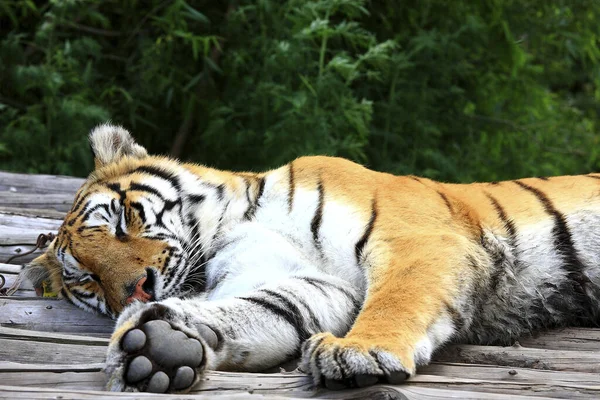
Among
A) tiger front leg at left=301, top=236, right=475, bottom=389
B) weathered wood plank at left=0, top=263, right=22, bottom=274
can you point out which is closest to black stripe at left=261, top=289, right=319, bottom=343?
tiger front leg at left=301, top=236, right=475, bottom=389

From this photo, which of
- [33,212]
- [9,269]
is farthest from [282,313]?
[33,212]

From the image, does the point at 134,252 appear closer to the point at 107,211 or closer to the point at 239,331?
the point at 107,211

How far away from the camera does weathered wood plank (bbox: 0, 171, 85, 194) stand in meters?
3.28

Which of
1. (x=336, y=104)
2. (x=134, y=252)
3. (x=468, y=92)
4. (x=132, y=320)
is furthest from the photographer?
(x=468, y=92)

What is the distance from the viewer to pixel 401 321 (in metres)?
1.60

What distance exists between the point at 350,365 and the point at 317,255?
0.60 metres

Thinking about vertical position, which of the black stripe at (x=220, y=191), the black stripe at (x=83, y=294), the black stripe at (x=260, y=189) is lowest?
the black stripe at (x=83, y=294)

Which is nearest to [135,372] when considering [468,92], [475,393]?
[475,393]

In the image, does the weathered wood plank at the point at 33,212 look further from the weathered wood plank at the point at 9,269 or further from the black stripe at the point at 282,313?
the black stripe at the point at 282,313

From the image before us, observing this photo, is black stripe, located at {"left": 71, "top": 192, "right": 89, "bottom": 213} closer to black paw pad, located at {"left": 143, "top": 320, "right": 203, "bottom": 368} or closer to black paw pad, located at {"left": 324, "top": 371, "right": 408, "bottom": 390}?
black paw pad, located at {"left": 143, "top": 320, "right": 203, "bottom": 368}

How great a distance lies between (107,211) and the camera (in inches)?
82.0

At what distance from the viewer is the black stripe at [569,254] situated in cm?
202

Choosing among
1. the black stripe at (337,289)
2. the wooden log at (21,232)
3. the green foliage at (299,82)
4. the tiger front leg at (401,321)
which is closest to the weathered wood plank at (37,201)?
the wooden log at (21,232)

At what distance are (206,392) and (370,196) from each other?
0.79 m
